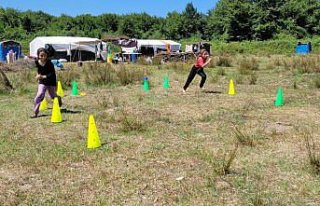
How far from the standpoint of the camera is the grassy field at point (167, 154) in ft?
14.4

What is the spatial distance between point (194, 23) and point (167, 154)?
79163mm

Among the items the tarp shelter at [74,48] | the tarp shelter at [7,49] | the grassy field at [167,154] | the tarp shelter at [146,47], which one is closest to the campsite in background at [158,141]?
the grassy field at [167,154]

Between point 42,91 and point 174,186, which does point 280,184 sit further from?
point 42,91

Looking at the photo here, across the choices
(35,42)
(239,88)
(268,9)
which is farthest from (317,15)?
(239,88)

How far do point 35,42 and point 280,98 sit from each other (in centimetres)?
3191

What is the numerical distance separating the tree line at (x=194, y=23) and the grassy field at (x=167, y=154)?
5448 cm

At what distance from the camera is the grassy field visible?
173 inches

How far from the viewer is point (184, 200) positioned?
422 centimetres

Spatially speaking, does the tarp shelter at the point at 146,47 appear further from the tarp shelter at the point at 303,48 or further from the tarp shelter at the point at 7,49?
the tarp shelter at the point at 303,48

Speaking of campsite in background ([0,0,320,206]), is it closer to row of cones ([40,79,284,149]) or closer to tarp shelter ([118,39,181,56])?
row of cones ([40,79,284,149])

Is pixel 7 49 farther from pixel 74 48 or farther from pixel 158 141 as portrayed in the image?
pixel 158 141

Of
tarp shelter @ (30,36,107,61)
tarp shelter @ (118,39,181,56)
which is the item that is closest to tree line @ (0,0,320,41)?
tarp shelter @ (118,39,181,56)

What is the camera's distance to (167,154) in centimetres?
576

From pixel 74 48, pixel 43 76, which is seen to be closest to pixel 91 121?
pixel 43 76
